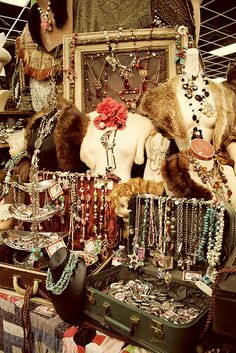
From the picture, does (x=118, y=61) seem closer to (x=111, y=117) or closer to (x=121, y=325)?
(x=111, y=117)

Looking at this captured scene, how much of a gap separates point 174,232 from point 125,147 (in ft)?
1.38

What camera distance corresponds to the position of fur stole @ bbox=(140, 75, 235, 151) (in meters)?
1.43

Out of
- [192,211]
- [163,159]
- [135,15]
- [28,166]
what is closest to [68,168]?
[28,166]

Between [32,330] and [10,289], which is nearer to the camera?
[32,330]

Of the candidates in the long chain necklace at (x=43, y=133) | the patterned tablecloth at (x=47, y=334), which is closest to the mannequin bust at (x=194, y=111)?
the long chain necklace at (x=43, y=133)

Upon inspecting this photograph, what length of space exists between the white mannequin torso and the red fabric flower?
0.02 m

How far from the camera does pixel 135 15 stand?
1843mm

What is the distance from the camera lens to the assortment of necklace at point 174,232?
1194 mm

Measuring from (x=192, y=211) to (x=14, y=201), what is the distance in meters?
0.89

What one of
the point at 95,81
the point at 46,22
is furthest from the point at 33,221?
the point at 46,22

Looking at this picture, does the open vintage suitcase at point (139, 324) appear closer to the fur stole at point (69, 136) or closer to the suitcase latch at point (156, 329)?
the suitcase latch at point (156, 329)

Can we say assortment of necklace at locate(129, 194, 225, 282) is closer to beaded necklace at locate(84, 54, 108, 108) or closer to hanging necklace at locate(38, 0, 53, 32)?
beaded necklace at locate(84, 54, 108, 108)

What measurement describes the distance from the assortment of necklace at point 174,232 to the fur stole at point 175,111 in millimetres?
286

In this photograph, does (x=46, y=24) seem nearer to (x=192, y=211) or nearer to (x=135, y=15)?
(x=135, y=15)
